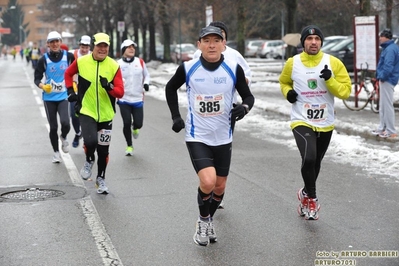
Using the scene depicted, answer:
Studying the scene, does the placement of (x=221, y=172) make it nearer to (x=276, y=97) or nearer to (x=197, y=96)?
(x=197, y=96)

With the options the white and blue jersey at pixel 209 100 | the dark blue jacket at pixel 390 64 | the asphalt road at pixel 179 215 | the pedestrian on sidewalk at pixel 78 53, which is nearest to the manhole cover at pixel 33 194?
the asphalt road at pixel 179 215

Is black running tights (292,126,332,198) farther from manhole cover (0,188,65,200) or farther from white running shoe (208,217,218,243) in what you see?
manhole cover (0,188,65,200)

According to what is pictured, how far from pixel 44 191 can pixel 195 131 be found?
3.22 meters

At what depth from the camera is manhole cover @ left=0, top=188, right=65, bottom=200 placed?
8562mm

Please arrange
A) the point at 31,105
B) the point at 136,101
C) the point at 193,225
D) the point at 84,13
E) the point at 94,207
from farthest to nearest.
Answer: the point at 84,13 → the point at 31,105 → the point at 136,101 → the point at 94,207 → the point at 193,225

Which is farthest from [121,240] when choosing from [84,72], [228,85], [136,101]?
[136,101]

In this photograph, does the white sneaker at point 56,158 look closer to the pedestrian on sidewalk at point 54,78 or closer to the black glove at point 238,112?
the pedestrian on sidewalk at point 54,78

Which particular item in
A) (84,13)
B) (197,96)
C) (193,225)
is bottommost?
(193,225)

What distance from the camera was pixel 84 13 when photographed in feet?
206

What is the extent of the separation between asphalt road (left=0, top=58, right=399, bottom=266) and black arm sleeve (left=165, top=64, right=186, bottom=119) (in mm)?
1140

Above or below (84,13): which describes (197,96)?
below

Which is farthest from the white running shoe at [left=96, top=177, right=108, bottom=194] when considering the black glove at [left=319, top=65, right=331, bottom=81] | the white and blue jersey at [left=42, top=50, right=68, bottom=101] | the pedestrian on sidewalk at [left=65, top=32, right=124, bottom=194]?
the black glove at [left=319, top=65, right=331, bottom=81]

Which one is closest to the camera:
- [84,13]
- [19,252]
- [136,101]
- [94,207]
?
[19,252]

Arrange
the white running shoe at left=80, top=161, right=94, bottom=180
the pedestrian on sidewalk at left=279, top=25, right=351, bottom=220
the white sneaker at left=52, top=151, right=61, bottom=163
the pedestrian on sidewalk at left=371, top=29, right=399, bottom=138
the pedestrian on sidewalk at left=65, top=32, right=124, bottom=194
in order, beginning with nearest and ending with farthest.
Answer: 1. the pedestrian on sidewalk at left=279, top=25, right=351, bottom=220
2. the pedestrian on sidewalk at left=65, top=32, right=124, bottom=194
3. the white running shoe at left=80, top=161, right=94, bottom=180
4. the white sneaker at left=52, top=151, right=61, bottom=163
5. the pedestrian on sidewalk at left=371, top=29, right=399, bottom=138
